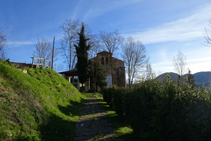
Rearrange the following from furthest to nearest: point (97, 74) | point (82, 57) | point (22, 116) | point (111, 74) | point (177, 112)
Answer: point (111, 74) → point (82, 57) → point (97, 74) → point (22, 116) → point (177, 112)

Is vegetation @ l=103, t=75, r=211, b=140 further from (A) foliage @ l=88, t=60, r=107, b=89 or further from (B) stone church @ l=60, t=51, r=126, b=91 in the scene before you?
(B) stone church @ l=60, t=51, r=126, b=91

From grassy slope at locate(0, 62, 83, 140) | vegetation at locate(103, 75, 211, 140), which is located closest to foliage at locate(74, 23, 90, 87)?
grassy slope at locate(0, 62, 83, 140)

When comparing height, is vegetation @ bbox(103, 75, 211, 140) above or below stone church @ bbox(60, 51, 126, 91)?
below

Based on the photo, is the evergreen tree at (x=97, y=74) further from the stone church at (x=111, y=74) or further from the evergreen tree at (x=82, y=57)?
the stone church at (x=111, y=74)

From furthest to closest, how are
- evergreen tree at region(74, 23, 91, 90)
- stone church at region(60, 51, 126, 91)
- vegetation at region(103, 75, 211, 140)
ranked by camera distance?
stone church at region(60, 51, 126, 91), evergreen tree at region(74, 23, 91, 90), vegetation at region(103, 75, 211, 140)

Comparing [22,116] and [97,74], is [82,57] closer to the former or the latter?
[97,74]

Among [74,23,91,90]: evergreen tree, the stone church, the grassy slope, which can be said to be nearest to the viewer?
the grassy slope

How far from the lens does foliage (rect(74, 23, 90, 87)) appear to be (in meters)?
30.9

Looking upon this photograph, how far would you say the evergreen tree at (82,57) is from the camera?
101ft

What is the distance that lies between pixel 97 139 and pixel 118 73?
112ft

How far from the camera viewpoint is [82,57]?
1239 inches

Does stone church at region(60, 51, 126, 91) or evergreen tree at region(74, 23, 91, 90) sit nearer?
evergreen tree at region(74, 23, 91, 90)

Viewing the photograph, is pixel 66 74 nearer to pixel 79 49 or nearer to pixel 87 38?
pixel 79 49

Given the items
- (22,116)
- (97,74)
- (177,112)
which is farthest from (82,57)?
(177,112)
